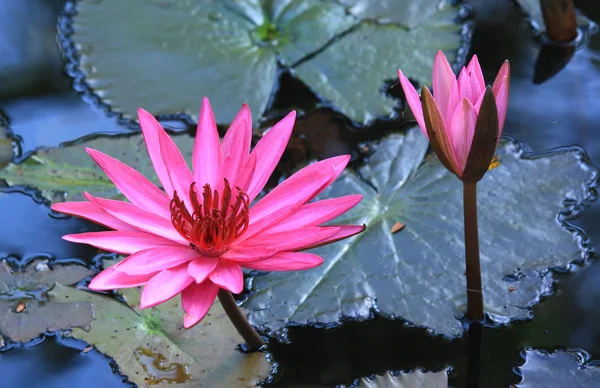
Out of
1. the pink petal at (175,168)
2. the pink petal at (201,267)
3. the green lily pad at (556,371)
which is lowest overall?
the green lily pad at (556,371)

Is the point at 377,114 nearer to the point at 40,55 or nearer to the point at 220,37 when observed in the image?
the point at 220,37

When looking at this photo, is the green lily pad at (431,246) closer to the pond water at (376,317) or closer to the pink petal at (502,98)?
the pond water at (376,317)

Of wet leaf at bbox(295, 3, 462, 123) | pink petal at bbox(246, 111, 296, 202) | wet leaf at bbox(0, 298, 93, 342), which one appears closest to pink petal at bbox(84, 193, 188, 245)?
pink petal at bbox(246, 111, 296, 202)

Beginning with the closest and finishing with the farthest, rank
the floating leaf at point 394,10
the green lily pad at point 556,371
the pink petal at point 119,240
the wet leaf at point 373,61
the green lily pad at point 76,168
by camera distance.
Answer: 1. the pink petal at point 119,240
2. the green lily pad at point 556,371
3. the green lily pad at point 76,168
4. the wet leaf at point 373,61
5. the floating leaf at point 394,10

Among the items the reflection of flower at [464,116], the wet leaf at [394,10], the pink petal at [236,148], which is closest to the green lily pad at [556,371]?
the reflection of flower at [464,116]

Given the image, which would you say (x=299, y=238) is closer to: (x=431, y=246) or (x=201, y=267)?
(x=201, y=267)

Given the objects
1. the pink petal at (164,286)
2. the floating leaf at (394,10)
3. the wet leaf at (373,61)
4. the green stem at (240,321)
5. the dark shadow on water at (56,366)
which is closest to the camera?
the pink petal at (164,286)

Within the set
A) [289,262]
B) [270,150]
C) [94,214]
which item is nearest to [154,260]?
[94,214]
